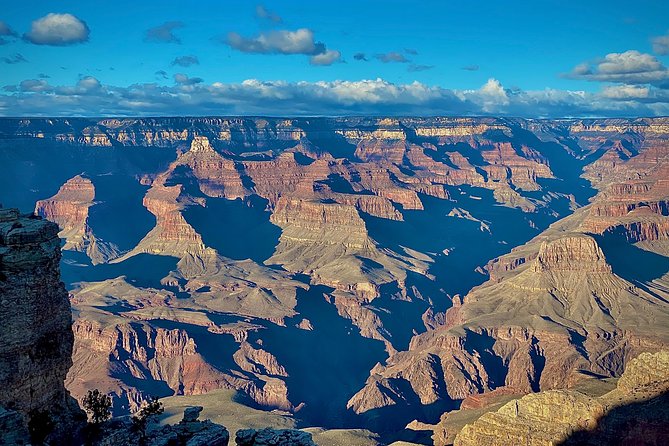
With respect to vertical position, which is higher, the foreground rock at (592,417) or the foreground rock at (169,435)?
the foreground rock at (169,435)

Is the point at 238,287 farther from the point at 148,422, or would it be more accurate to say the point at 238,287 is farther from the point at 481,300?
the point at 148,422

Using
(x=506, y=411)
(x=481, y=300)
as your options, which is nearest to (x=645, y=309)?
(x=481, y=300)

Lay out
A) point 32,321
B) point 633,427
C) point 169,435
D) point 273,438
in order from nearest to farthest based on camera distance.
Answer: point 273,438
point 32,321
point 169,435
point 633,427

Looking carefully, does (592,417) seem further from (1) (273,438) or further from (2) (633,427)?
(1) (273,438)

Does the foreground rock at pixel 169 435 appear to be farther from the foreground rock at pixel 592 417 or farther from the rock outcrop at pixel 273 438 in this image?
the foreground rock at pixel 592 417

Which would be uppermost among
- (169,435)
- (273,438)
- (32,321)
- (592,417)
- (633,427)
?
(32,321)

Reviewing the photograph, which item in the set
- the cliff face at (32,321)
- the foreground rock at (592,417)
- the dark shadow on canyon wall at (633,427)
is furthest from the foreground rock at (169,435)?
the dark shadow on canyon wall at (633,427)

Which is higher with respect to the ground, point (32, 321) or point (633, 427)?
point (32, 321)

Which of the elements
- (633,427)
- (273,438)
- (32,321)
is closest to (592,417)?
(633,427)
